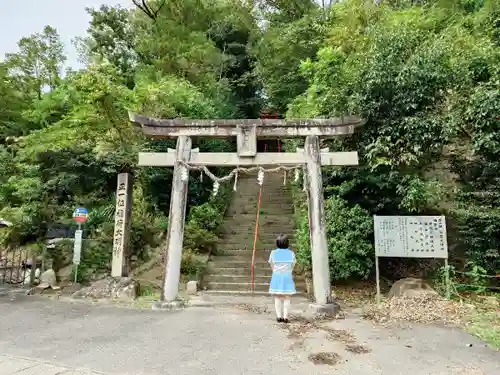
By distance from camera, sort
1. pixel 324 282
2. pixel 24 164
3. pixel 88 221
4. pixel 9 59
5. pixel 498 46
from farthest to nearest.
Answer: pixel 9 59 → pixel 24 164 → pixel 88 221 → pixel 498 46 → pixel 324 282

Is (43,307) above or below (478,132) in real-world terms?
below

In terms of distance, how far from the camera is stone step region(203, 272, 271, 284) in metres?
10.0

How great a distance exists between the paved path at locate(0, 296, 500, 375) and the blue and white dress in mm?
614

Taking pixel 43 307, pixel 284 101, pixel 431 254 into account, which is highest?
pixel 284 101

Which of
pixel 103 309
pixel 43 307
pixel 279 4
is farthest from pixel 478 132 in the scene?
pixel 279 4

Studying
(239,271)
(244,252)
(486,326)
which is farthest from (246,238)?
(486,326)

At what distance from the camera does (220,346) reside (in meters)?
5.23

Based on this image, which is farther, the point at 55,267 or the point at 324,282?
the point at 55,267

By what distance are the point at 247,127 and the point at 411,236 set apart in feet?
14.2

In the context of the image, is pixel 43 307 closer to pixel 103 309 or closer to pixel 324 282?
pixel 103 309

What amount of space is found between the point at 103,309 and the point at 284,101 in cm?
1487

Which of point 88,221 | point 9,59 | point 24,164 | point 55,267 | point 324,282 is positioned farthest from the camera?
point 9,59

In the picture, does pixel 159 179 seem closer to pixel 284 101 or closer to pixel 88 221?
pixel 88 221

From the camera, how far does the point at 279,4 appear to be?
808 inches
